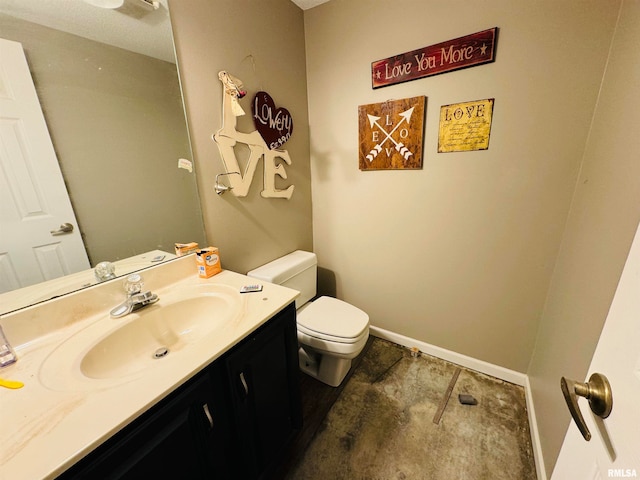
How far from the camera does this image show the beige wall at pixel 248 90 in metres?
1.16

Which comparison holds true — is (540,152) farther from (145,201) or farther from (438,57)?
(145,201)

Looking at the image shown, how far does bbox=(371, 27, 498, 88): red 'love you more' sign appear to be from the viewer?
3.98ft

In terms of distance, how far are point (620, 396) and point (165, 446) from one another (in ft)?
3.01

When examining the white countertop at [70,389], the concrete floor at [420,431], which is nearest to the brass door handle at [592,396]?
the white countertop at [70,389]

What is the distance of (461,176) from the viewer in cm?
140

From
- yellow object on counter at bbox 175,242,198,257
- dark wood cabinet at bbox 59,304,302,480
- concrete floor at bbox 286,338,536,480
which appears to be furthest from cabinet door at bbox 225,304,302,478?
yellow object on counter at bbox 175,242,198,257

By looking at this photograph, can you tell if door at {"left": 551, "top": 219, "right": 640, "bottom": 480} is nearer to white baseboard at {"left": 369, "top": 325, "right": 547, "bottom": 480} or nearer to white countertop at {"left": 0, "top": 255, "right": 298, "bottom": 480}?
white countertop at {"left": 0, "top": 255, "right": 298, "bottom": 480}

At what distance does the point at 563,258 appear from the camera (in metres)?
1.19

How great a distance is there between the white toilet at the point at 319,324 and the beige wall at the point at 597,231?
2.73 feet

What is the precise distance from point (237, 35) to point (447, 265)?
1.73 metres

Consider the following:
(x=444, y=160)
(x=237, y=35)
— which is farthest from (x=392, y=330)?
(x=237, y=35)

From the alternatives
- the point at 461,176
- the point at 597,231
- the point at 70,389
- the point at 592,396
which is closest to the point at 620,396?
the point at 592,396

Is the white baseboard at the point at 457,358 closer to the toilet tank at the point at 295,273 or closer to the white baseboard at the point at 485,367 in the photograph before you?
the white baseboard at the point at 485,367

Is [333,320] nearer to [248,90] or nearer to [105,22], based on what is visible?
[248,90]
